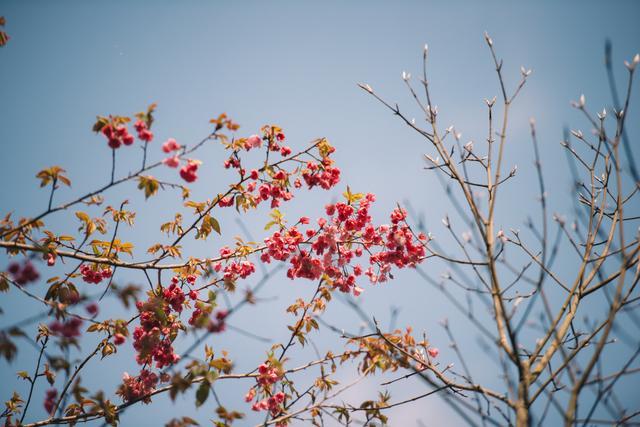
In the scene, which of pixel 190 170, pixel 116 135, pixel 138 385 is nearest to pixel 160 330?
pixel 138 385

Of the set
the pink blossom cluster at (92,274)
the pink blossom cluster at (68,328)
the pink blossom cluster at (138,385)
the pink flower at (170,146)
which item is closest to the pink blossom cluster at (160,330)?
the pink blossom cluster at (138,385)

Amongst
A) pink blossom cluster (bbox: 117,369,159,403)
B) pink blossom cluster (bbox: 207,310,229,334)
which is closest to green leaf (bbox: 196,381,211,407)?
pink blossom cluster (bbox: 207,310,229,334)

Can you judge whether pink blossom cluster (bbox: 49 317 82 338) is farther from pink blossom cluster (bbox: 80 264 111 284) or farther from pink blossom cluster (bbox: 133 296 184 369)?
pink blossom cluster (bbox: 80 264 111 284)

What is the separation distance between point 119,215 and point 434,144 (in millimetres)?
3807

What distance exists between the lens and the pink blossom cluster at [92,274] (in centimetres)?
451

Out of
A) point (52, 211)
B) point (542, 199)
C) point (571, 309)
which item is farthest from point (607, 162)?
point (52, 211)

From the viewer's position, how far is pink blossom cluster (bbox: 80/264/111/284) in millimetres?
4508

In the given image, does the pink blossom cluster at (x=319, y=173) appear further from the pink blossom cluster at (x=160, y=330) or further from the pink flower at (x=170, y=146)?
the pink blossom cluster at (x=160, y=330)

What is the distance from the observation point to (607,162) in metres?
3.24

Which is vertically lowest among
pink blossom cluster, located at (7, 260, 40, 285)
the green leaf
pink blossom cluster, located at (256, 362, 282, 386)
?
the green leaf

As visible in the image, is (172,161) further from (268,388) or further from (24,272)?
(268,388)

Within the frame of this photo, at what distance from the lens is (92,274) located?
14.9 ft

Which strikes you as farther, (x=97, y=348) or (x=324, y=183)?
(x=324, y=183)

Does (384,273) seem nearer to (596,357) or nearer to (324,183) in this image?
(324,183)
